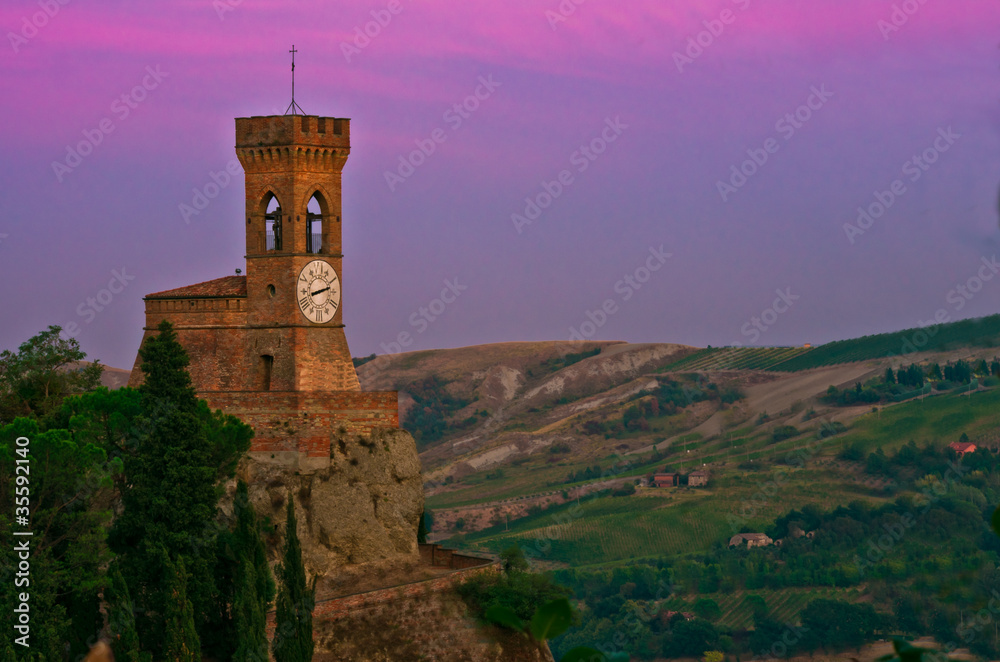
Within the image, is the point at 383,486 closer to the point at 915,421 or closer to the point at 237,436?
the point at 237,436

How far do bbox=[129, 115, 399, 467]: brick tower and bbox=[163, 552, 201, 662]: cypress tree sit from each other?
9832mm

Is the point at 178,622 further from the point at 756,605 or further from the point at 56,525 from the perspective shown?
the point at 756,605

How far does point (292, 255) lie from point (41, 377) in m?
9.17

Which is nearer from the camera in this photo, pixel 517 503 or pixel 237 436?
pixel 237 436

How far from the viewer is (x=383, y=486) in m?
39.9

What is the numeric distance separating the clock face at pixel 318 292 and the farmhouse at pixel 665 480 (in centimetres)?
10945

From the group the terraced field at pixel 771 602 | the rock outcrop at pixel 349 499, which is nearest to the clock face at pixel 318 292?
the rock outcrop at pixel 349 499

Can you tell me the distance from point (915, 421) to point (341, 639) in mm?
126032

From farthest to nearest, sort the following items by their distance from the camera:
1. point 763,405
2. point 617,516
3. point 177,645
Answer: point 763,405 < point 617,516 < point 177,645

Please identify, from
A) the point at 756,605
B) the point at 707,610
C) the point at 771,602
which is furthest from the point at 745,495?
the point at 707,610

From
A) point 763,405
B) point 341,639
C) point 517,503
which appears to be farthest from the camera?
point 763,405

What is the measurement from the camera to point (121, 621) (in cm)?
2989

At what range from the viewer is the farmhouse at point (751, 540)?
124250 millimetres

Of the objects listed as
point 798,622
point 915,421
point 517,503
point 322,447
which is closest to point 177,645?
point 322,447
